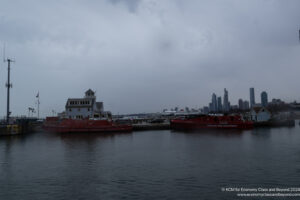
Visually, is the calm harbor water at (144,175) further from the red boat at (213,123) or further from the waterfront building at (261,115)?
the waterfront building at (261,115)

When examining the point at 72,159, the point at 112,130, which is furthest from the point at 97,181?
the point at 112,130

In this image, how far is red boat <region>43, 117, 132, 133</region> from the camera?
1784 inches

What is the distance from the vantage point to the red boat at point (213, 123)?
51562mm

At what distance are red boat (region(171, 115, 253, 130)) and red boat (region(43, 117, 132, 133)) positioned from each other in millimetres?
14278

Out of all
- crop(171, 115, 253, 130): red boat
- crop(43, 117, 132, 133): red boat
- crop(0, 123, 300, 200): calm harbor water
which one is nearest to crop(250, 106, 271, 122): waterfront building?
crop(171, 115, 253, 130): red boat

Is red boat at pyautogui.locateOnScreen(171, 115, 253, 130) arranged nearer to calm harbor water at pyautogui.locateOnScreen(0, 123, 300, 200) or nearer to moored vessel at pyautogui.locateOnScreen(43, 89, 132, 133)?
moored vessel at pyautogui.locateOnScreen(43, 89, 132, 133)

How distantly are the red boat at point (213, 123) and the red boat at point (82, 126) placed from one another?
14278 mm

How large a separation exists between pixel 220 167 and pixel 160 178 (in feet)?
16.2

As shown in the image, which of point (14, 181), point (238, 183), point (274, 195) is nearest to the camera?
point (274, 195)

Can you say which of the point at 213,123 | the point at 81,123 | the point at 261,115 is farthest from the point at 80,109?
the point at 261,115

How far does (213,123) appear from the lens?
51.6 m

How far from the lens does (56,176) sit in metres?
13.7

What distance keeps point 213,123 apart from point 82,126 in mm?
30827

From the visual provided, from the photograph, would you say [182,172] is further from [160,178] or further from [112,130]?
[112,130]
